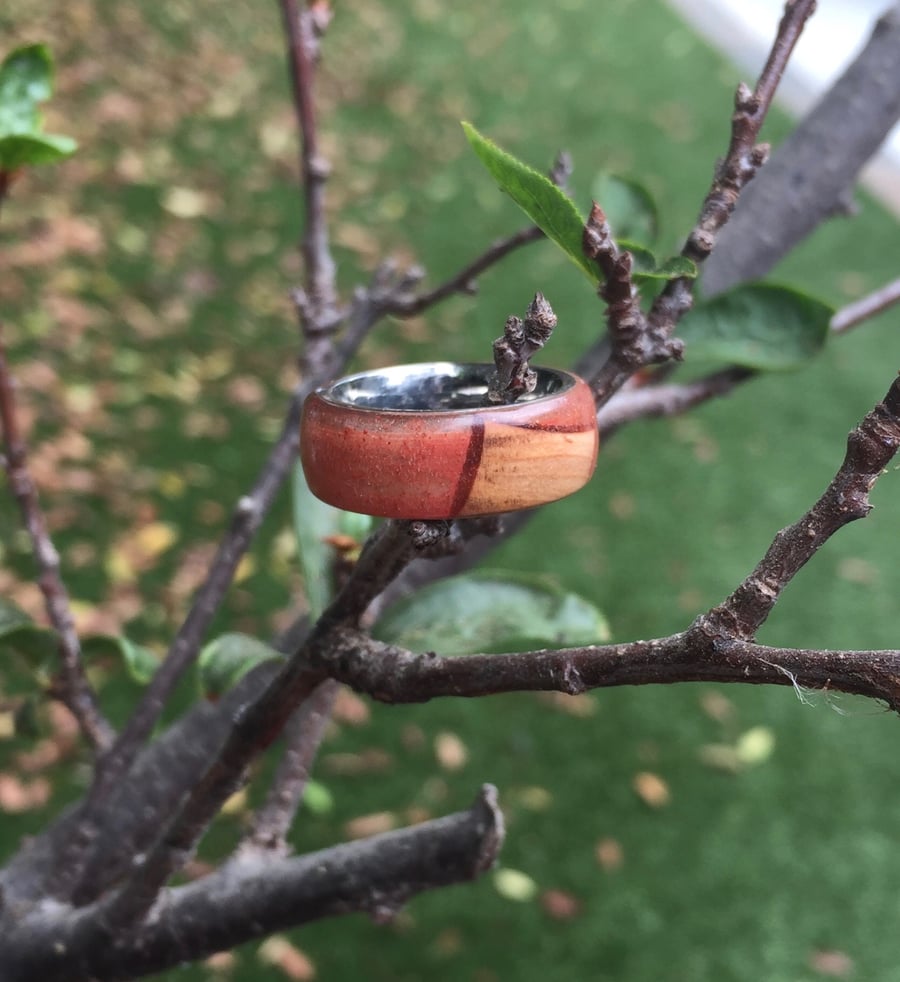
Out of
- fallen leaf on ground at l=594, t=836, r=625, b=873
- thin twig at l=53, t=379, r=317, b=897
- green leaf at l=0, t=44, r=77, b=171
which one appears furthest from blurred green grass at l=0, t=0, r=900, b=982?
green leaf at l=0, t=44, r=77, b=171

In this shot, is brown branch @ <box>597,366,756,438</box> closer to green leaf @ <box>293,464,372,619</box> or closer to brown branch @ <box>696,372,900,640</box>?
green leaf @ <box>293,464,372,619</box>

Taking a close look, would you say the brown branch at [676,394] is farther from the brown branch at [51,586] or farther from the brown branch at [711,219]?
the brown branch at [51,586]

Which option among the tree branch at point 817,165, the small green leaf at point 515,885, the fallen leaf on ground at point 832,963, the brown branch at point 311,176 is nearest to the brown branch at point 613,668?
the brown branch at point 311,176

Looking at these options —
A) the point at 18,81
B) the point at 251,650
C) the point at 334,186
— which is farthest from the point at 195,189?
the point at 251,650

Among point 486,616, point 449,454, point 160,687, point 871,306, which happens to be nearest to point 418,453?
point 449,454

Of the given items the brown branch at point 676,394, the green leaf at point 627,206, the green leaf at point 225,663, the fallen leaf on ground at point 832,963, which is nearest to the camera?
the green leaf at point 225,663

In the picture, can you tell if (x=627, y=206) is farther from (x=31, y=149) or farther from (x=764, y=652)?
(x=764, y=652)
